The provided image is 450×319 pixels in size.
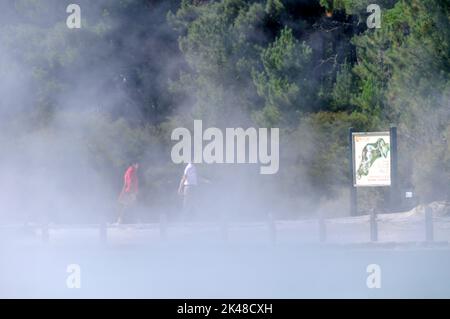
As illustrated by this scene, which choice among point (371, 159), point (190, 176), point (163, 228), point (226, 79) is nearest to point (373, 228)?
point (163, 228)

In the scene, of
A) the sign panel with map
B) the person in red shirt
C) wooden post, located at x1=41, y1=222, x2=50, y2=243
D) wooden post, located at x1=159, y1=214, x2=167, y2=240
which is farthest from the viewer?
the person in red shirt

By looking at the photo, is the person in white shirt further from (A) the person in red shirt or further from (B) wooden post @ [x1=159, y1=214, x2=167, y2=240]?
(B) wooden post @ [x1=159, y1=214, x2=167, y2=240]

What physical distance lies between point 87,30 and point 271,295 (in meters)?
21.9

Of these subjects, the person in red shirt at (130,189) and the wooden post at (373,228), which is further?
the person in red shirt at (130,189)

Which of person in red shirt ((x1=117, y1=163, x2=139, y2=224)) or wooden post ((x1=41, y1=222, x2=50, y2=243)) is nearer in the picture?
wooden post ((x1=41, y1=222, x2=50, y2=243))

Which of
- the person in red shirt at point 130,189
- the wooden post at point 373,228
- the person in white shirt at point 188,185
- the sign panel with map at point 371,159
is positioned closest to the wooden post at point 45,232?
the person in red shirt at point 130,189

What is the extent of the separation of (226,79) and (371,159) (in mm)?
10145

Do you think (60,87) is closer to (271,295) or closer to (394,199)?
(394,199)

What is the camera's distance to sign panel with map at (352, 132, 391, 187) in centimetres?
2153

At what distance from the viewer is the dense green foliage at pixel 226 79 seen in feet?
87.1

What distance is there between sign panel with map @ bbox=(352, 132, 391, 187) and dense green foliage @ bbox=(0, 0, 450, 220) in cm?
232

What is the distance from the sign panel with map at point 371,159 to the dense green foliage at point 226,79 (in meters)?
2.32

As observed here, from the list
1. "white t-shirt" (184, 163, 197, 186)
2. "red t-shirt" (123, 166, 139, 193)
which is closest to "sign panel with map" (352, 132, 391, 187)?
"white t-shirt" (184, 163, 197, 186)

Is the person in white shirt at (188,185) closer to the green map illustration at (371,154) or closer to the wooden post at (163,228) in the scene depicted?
the green map illustration at (371,154)
